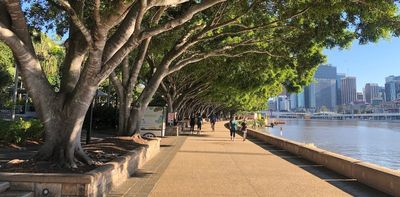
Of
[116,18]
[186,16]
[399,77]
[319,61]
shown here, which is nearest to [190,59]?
[319,61]

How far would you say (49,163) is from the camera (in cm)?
909

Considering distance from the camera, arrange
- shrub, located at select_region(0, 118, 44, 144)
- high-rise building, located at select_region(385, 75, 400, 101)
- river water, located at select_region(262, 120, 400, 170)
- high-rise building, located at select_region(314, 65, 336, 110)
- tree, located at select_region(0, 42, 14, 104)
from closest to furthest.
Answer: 1. shrub, located at select_region(0, 118, 44, 144)
2. river water, located at select_region(262, 120, 400, 170)
3. tree, located at select_region(0, 42, 14, 104)
4. high-rise building, located at select_region(385, 75, 400, 101)
5. high-rise building, located at select_region(314, 65, 336, 110)

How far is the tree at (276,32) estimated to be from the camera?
46.6ft

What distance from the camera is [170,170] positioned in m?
12.4

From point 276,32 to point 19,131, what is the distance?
11579 mm

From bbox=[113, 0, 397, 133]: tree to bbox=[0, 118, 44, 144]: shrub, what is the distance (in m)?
3.42

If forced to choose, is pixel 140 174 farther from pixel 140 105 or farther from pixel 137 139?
pixel 140 105

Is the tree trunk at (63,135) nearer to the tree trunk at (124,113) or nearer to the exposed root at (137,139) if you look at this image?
the exposed root at (137,139)

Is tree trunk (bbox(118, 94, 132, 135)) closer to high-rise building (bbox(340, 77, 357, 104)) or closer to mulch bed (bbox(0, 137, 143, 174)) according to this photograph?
mulch bed (bbox(0, 137, 143, 174))

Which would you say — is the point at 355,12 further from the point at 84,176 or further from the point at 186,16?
the point at 84,176

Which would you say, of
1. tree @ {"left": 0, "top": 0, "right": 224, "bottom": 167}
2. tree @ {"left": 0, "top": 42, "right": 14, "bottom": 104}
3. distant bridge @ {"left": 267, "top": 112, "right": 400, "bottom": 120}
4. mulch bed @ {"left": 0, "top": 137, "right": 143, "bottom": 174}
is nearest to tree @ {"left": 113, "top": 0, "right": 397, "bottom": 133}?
mulch bed @ {"left": 0, "top": 137, "right": 143, "bottom": 174}

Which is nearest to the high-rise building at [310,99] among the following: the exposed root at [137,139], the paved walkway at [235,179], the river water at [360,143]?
the river water at [360,143]

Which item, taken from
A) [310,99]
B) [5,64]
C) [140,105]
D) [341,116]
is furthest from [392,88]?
[140,105]

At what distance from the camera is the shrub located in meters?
15.3
